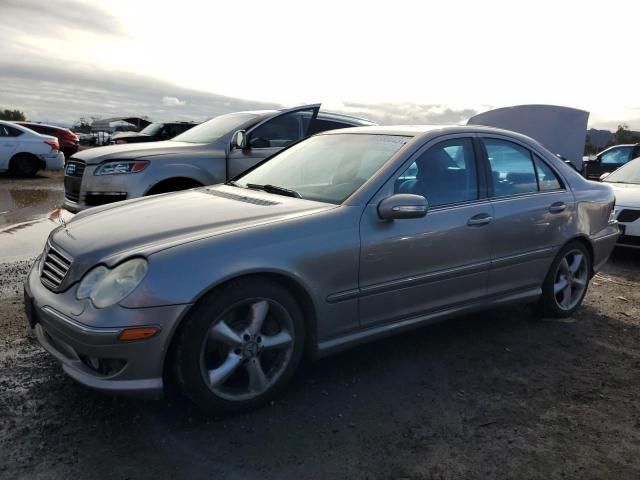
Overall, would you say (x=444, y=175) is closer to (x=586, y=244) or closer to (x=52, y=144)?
(x=586, y=244)

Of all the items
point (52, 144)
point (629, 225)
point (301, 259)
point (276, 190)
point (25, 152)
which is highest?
point (276, 190)

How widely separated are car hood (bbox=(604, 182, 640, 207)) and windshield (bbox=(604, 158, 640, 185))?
33 cm

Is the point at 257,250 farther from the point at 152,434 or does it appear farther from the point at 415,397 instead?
the point at 415,397

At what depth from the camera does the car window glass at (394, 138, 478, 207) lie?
3676mm

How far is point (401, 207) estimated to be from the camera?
3305mm

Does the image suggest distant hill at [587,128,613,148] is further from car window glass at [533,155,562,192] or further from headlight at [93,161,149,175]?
headlight at [93,161,149,175]

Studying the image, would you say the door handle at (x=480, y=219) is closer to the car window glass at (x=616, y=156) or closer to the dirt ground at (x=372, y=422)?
the dirt ground at (x=372, y=422)

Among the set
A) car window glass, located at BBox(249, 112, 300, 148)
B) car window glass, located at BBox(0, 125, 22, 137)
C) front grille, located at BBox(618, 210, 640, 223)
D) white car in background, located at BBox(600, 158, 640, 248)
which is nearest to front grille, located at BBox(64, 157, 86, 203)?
car window glass, located at BBox(249, 112, 300, 148)

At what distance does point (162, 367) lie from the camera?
8.97ft

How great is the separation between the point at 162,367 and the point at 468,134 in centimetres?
269

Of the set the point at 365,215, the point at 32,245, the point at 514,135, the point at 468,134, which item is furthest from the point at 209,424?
the point at 32,245

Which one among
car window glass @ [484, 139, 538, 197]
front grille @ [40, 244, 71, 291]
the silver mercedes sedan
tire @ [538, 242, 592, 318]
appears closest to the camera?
the silver mercedes sedan

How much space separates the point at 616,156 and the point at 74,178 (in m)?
14.5

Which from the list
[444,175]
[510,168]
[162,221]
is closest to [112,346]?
[162,221]
